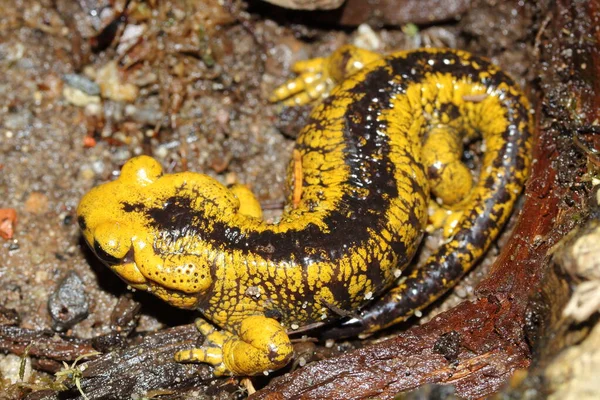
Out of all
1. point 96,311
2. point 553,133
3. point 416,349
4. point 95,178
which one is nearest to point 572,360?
point 416,349

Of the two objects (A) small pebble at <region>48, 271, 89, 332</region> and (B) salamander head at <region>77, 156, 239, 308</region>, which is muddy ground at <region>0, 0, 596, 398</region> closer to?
(A) small pebble at <region>48, 271, 89, 332</region>

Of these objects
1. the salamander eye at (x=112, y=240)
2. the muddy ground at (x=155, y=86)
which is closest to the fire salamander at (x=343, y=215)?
the salamander eye at (x=112, y=240)

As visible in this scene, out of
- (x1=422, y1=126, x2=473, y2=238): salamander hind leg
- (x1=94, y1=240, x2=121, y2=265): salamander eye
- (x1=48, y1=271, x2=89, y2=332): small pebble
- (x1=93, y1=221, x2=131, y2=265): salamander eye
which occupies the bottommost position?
(x1=48, y1=271, x2=89, y2=332): small pebble

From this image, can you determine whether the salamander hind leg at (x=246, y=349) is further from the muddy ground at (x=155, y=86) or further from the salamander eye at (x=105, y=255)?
the muddy ground at (x=155, y=86)

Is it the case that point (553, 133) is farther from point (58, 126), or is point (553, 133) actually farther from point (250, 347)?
point (58, 126)

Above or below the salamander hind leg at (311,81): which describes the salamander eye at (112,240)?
below

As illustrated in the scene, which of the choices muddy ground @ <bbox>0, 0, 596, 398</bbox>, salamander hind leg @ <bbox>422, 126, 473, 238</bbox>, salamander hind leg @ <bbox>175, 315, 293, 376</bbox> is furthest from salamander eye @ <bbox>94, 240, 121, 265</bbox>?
salamander hind leg @ <bbox>422, 126, 473, 238</bbox>

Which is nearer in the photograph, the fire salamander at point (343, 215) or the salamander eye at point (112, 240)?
the salamander eye at point (112, 240)
